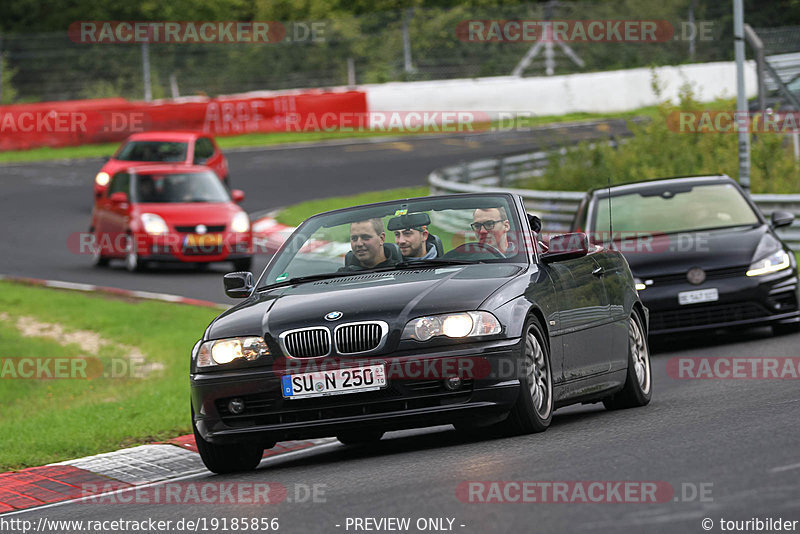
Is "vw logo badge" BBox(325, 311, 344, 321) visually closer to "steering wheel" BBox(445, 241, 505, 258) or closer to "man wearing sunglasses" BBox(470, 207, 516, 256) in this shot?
"steering wheel" BBox(445, 241, 505, 258)

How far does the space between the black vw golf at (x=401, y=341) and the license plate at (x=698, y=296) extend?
461 cm

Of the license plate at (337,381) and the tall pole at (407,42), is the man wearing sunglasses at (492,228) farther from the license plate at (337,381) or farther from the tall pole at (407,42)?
the tall pole at (407,42)

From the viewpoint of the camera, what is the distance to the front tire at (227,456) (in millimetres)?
8648

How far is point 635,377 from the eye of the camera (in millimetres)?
10484

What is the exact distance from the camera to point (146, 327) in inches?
686

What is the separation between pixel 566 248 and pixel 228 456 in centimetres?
239

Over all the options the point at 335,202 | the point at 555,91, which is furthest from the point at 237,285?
the point at 555,91

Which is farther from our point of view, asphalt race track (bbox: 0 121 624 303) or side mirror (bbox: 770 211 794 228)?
asphalt race track (bbox: 0 121 624 303)

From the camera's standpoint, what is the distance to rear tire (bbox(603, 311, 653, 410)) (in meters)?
10.4

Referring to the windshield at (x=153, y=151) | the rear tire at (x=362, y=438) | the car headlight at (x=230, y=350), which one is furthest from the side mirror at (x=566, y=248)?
the windshield at (x=153, y=151)

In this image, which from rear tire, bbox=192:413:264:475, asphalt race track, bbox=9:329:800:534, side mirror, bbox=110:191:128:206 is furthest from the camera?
side mirror, bbox=110:191:128:206

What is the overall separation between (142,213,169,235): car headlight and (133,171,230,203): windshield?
0.74 m

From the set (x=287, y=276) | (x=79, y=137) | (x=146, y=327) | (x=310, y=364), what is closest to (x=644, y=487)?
(x=310, y=364)

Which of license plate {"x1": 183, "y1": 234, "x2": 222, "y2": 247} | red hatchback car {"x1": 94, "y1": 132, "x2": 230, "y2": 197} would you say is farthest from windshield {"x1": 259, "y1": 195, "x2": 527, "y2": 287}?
red hatchback car {"x1": 94, "y1": 132, "x2": 230, "y2": 197}
